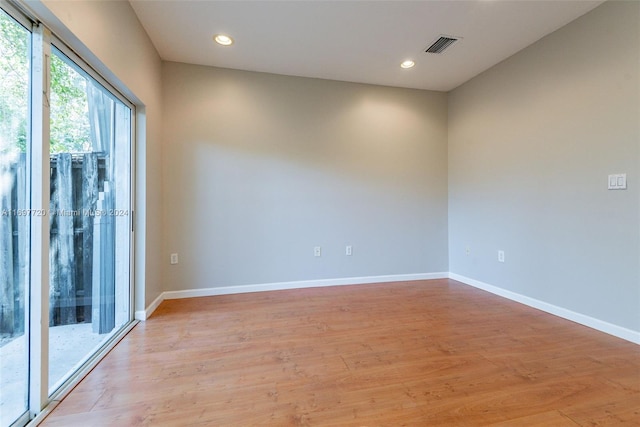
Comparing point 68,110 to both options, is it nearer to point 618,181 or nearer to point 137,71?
point 137,71

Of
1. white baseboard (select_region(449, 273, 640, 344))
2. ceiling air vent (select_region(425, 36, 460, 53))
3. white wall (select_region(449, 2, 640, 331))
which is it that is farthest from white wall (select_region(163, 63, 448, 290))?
ceiling air vent (select_region(425, 36, 460, 53))

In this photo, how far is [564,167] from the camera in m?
2.55

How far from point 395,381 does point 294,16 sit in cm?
283

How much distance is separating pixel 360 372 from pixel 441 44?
3032 mm

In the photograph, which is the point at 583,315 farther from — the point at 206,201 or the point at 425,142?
the point at 206,201

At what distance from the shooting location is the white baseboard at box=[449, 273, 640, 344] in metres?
2.11

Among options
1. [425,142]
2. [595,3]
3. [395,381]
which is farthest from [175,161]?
[595,3]

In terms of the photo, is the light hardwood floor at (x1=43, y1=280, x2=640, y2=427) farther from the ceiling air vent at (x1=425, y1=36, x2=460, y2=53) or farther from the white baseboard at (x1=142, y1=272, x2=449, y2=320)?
the ceiling air vent at (x1=425, y1=36, x2=460, y2=53)

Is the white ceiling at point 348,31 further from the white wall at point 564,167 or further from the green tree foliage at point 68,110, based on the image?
the green tree foliage at point 68,110

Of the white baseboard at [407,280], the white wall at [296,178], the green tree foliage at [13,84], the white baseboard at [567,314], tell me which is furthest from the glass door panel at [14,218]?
the white baseboard at [567,314]

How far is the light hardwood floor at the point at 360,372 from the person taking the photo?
4.45 feet

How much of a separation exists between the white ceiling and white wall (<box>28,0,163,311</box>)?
10.7 inches

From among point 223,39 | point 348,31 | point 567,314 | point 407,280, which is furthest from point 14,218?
point 567,314

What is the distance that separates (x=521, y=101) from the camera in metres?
2.93
